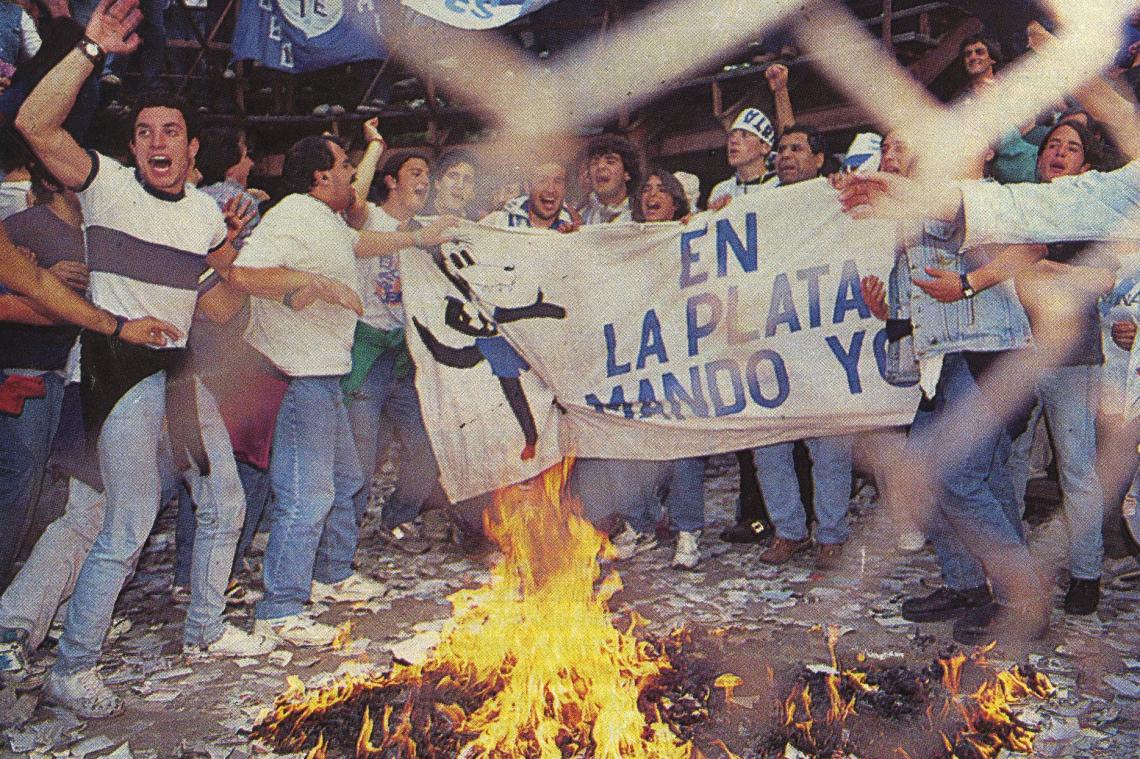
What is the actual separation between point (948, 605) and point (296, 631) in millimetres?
3626

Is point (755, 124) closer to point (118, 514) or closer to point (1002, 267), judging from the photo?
point (1002, 267)

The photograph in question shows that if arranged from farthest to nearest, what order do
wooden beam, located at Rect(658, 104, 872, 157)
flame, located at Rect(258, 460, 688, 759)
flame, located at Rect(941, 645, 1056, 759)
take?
wooden beam, located at Rect(658, 104, 872, 157), flame, located at Rect(941, 645, 1056, 759), flame, located at Rect(258, 460, 688, 759)

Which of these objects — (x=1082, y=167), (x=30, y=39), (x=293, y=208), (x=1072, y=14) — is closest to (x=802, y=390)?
(x=1082, y=167)

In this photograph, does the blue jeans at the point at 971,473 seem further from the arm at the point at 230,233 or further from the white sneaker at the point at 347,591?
the arm at the point at 230,233

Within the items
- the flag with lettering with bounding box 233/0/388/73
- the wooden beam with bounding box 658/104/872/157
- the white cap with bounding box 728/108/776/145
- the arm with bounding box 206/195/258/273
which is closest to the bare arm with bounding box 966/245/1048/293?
the white cap with bounding box 728/108/776/145

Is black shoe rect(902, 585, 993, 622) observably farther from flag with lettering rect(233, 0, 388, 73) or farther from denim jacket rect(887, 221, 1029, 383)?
flag with lettering rect(233, 0, 388, 73)

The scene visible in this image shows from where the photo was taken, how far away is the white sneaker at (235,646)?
512 centimetres

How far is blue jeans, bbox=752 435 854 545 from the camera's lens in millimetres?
6336

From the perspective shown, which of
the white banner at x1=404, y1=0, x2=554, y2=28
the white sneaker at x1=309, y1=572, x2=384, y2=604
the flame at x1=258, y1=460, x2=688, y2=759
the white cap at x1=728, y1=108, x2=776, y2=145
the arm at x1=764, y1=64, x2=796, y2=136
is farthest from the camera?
the white banner at x1=404, y1=0, x2=554, y2=28

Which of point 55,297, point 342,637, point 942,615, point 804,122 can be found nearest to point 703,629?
point 942,615

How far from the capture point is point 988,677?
14.7ft

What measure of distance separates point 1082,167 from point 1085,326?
87cm

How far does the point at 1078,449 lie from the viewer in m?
5.33

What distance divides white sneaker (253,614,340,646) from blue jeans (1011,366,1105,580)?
4.17 m
